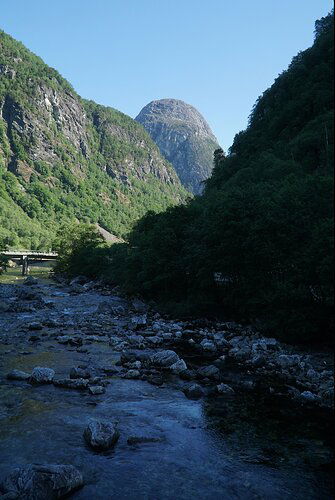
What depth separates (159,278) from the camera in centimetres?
4553

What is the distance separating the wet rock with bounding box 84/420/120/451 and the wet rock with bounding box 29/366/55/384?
594cm

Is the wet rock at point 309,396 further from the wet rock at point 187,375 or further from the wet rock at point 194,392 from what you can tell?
the wet rock at point 187,375

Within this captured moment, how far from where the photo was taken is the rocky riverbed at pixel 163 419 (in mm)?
10547

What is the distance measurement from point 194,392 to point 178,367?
13.0 feet

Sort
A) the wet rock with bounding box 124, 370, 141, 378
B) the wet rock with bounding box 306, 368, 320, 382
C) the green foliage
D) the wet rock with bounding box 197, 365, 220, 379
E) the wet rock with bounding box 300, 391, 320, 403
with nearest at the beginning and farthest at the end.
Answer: the wet rock with bounding box 300, 391, 320, 403 < the wet rock with bounding box 306, 368, 320, 382 < the wet rock with bounding box 124, 370, 141, 378 < the wet rock with bounding box 197, 365, 220, 379 < the green foliage

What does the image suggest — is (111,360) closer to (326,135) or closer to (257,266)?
(257,266)

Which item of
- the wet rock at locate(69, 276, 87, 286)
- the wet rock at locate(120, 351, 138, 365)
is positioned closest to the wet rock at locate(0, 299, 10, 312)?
the wet rock at locate(120, 351, 138, 365)

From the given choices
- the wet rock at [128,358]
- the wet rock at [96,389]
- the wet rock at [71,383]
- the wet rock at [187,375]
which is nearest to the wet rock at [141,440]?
the wet rock at [96,389]

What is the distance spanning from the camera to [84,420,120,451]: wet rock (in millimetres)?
12289

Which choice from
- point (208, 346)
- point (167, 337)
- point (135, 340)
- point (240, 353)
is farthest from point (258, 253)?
point (135, 340)

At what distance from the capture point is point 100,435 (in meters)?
12.5

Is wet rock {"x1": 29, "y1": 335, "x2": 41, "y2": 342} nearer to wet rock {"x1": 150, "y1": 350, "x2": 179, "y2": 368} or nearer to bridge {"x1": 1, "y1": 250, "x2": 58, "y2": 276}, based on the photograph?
wet rock {"x1": 150, "y1": 350, "x2": 179, "y2": 368}

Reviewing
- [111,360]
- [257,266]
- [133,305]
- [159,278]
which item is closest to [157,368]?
[111,360]

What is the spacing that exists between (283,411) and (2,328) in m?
23.6
